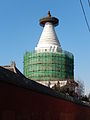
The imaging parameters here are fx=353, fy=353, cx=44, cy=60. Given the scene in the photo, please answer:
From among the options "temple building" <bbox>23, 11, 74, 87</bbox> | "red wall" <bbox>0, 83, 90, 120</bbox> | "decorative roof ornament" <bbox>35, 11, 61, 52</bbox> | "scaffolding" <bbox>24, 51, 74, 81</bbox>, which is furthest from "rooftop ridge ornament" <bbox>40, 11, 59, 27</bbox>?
"red wall" <bbox>0, 83, 90, 120</bbox>

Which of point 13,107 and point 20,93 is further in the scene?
point 20,93

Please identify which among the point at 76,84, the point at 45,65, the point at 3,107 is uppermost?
the point at 45,65

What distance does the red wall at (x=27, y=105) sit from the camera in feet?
24.1

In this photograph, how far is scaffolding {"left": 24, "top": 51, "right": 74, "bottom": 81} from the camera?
2375 inches

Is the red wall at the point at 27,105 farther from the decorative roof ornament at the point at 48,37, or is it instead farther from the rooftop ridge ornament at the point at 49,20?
the rooftop ridge ornament at the point at 49,20

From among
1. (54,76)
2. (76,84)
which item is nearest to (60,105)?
(76,84)

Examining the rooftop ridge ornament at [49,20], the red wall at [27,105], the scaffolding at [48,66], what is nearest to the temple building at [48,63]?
the scaffolding at [48,66]

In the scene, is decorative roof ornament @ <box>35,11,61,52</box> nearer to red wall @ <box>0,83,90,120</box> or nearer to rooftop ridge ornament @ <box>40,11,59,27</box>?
rooftop ridge ornament @ <box>40,11,59,27</box>

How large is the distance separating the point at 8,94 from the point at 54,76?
52.8 metres

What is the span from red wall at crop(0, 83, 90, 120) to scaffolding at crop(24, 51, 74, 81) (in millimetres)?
45149

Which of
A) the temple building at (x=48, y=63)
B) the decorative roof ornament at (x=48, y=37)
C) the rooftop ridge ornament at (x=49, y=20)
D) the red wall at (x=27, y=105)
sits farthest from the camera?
the rooftop ridge ornament at (x=49, y=20)

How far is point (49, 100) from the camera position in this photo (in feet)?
40.0

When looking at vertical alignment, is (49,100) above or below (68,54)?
below

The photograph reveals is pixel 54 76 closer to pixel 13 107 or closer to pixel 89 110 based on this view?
pixel 89 110
